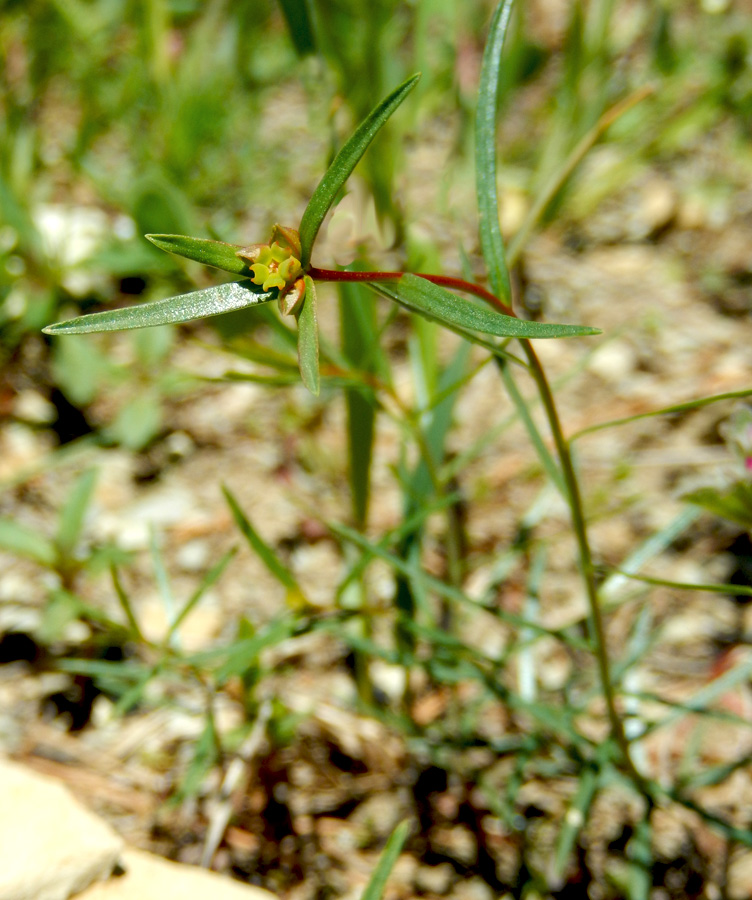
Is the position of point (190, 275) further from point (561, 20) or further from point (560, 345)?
point (561, 20)

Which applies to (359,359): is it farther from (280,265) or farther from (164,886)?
(164,886)

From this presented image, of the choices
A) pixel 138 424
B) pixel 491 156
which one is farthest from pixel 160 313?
pixel 138 424

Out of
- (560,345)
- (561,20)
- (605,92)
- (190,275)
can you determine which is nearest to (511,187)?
(605,92)

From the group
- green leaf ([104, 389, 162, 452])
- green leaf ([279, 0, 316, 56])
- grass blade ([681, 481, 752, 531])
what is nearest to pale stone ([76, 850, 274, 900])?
grass blade ([681, 481, 752, 531])

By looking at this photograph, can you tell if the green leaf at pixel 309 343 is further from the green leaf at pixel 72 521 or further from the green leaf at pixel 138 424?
the green leaf at pixel 138 424

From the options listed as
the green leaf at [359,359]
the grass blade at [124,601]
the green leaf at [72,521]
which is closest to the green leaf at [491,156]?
the green leaf at [359,359]

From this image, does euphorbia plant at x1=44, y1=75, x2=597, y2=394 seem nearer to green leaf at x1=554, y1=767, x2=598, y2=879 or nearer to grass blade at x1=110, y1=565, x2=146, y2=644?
grass blade at x1=110, y1=565, x2=146, y2=644
